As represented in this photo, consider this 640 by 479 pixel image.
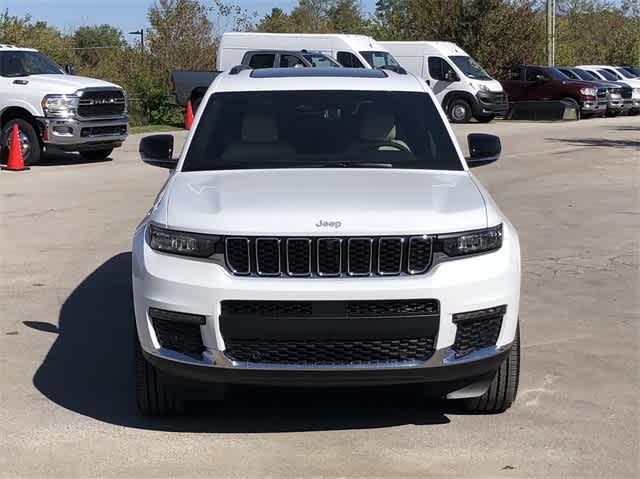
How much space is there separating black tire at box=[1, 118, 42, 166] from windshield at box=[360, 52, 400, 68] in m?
15.1

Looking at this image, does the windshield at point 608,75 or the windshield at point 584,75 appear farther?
the windshield at point 608,75

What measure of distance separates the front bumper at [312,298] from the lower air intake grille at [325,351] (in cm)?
3

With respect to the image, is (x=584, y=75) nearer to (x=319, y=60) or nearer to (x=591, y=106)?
(x=591, y=106)

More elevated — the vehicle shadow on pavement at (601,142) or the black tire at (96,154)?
the black tire at (96,154)

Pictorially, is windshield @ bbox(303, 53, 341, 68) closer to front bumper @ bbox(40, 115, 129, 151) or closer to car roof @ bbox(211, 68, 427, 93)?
→ front bumper @ bbox(40, 115, 129, 151)

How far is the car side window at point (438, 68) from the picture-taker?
113ft

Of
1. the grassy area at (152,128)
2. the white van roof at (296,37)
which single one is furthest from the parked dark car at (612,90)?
the grassy area at (152,128)

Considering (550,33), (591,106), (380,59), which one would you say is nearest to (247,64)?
(380,59)

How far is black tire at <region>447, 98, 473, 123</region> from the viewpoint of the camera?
3384 cm

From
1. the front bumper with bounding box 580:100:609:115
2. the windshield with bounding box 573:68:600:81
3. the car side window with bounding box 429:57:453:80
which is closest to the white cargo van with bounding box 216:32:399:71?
the car side window with bounding box 429:57:453:80

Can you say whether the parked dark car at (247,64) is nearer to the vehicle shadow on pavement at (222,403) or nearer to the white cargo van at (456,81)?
the white cargo van at (456,81)

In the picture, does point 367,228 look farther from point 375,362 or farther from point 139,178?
point 139,178

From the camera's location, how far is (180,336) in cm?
521

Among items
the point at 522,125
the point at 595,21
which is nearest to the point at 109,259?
the point at 522,125
